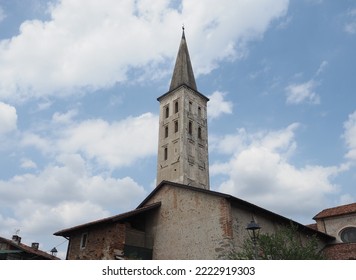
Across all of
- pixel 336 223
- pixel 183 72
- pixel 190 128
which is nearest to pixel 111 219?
pixel 336 223

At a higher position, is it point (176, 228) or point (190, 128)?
point (190, 128)

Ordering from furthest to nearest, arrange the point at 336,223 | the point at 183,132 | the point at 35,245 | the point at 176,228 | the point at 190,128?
the point at 190,128
the point at 183,132
the point at 336,223
the point at 35,245
the point at 176,228

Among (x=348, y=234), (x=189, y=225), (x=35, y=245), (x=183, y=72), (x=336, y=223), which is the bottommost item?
(x=189, y=225)

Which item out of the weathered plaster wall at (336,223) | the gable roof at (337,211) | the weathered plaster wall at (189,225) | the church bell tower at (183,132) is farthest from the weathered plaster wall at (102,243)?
the gable roof at (337,211)

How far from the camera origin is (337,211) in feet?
92.8

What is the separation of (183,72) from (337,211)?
81.6ft

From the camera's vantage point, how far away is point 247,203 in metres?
16.7

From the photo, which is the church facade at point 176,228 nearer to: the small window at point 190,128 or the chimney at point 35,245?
the chimney at point 35,245

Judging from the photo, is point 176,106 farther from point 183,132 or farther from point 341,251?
point 341,251

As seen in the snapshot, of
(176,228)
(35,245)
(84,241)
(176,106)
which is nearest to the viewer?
(176,228)

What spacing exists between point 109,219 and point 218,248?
17.8 feet

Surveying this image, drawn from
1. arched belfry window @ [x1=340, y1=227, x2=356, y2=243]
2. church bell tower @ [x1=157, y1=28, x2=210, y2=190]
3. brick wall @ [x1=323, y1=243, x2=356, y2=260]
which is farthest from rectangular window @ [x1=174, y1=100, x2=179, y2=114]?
brick wall @ [x1=323, y1=243, x2=356, y2=260]

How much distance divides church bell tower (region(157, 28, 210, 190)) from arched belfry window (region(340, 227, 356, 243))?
14708 millimetres
